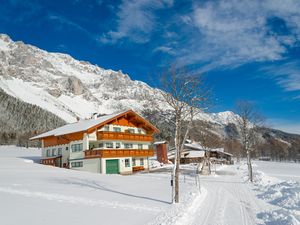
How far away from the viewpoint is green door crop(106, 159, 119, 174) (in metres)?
44.4

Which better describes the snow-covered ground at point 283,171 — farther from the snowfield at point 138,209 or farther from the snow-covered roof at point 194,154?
the snowfield at point 138,209

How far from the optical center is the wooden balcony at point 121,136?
148 ft

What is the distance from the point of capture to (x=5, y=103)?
181000mm

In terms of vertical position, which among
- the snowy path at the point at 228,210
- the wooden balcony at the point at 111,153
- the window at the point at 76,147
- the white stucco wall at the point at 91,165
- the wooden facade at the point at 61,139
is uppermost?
the wooden facade at the point at 61,139

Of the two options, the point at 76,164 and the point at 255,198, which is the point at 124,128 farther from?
the point at 255,198

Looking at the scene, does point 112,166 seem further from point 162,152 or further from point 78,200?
point 78,200

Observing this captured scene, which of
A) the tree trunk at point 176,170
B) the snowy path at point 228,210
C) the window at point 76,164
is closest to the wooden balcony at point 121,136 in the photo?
the window at point 76,164

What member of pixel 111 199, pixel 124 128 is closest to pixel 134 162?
pixel 124 128

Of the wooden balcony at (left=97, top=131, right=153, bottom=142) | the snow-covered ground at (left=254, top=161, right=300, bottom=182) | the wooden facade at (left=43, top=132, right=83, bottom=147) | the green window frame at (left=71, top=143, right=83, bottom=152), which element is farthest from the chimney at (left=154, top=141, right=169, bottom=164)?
the green window frame at (left=71, top=143, right=83, bottom=152)

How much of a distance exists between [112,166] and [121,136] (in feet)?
17.9

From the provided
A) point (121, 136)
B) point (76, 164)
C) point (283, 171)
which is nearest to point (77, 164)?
point (76, 164)

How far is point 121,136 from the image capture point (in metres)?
48.0

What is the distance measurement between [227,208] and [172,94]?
335 inches

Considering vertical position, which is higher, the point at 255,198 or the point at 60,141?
the point at 60,141
